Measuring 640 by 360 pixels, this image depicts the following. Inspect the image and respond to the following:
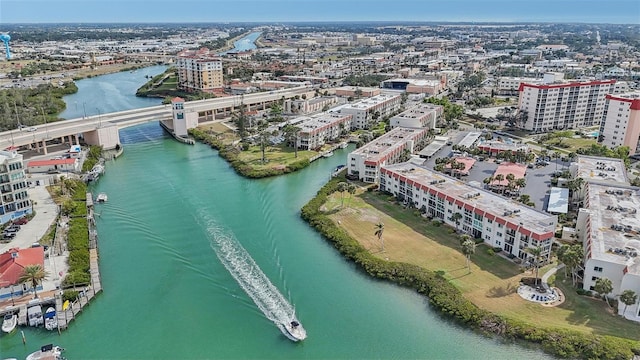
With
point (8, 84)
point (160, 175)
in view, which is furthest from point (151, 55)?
point (160, 175)

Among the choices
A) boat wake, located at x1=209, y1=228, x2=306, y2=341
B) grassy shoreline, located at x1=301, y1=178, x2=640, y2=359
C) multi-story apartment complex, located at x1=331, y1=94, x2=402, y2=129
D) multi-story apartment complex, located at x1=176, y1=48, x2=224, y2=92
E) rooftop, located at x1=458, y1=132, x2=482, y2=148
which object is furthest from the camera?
multi-story apartment complex, located at x1=176, y1=48, x2=224, y2=92

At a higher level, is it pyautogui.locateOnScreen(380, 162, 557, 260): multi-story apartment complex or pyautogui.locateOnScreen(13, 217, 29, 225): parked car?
pyautogui.locateOnScreen(380, 162, 557, 260): multi-story apartment complex

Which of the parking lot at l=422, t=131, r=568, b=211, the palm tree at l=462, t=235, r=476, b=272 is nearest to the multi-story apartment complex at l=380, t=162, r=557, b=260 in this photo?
the palm tree at l=462, t=235, r=476, b=272

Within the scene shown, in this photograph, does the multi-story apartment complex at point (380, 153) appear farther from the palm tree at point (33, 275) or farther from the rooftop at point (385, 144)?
the palm tree at point (33, 275)

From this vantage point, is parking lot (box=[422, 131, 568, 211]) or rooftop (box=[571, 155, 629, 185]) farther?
parking lot (box=[422, 131, 568, 211])

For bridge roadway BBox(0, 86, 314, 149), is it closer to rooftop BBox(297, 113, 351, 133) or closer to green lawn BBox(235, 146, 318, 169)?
green lawn BBox(235, 146, 318, 169)

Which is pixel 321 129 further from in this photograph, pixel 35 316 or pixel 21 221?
pixel 35 316

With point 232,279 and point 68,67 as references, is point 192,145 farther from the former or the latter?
point 68,67

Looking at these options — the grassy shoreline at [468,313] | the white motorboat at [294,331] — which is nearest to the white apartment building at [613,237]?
the grassy shoreline at [468,313]
